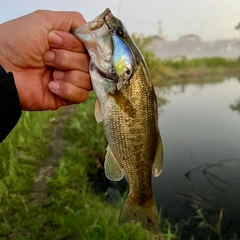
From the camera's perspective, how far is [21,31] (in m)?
1.35

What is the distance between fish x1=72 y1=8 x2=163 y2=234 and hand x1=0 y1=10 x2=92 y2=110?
6cm

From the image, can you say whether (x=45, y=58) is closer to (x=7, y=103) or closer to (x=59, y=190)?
(x=7, y=103)

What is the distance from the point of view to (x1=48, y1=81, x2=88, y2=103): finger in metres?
1.34

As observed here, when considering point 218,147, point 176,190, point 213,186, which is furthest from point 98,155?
point 218,147

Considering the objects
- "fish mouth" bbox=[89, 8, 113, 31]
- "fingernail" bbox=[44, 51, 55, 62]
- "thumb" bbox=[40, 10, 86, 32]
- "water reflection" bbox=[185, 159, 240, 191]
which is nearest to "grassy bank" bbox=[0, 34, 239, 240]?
"water reflection" bbox=[185, 159, 240, 191]

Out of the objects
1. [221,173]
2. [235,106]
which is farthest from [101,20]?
[235,106]

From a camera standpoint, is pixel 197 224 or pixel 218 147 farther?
pixel 218 147

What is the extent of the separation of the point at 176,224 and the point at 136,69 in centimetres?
289

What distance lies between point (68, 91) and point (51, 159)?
98.8 inches

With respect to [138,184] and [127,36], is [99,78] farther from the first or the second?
[138,184]

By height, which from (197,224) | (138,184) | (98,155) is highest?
(138,184)

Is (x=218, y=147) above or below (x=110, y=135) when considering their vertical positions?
below

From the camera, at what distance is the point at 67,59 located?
1.28 metres

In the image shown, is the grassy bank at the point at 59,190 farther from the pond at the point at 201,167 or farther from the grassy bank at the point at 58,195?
the pond at the point at 201,167
